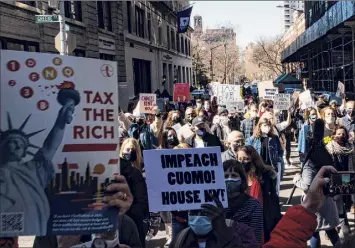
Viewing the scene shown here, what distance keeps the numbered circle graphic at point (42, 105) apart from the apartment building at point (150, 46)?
24.0 meters

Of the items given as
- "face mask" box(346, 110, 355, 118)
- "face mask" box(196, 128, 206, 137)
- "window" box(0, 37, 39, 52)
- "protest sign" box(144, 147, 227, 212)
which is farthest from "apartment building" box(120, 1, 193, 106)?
"protest sign" box(144, 147, 227, 212)

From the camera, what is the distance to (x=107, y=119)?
2.68 meters

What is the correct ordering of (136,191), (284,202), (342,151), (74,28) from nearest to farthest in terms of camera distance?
1. (136,191)
2. (342,151)
3. (284,202)
4. (74,28)

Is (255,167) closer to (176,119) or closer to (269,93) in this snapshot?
(176,119)

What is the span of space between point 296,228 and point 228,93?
1344 centimetres

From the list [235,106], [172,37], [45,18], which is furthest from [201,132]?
[172,37]

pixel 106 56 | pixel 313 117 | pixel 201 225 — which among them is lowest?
pixel 201 225

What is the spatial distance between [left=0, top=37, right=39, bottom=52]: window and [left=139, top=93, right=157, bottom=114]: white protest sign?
4.62 m

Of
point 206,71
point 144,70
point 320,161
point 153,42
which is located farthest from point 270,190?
point 206,71

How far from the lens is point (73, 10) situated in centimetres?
2158

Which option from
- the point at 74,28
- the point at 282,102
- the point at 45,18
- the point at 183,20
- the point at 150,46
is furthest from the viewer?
the point at 150,46

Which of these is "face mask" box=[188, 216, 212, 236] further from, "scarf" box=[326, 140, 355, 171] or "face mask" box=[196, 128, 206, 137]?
"face mask" box=[196, 128, 206, 137]

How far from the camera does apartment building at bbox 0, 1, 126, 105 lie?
15.5m

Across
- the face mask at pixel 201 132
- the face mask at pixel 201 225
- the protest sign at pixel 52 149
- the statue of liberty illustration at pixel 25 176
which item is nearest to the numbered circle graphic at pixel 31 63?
the protest sign at pixel 52 149
